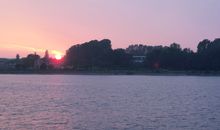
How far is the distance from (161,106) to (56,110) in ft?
33.8

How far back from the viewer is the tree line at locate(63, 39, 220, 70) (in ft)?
557

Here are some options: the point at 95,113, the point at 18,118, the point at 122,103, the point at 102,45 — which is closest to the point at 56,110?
the point at 95,113

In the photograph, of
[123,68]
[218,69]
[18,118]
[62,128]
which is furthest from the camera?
[123,68]

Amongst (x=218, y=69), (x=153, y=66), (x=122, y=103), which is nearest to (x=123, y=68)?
(x=153, y=66)

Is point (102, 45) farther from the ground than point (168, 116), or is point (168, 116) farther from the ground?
point (102, 45)

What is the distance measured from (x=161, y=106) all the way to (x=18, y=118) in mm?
15904

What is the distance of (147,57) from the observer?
595 feet

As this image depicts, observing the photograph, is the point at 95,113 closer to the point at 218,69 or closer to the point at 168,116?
the point at 168,116

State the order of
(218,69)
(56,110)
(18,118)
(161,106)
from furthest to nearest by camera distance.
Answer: (218,69), (161,106), (56,110), (18,118)

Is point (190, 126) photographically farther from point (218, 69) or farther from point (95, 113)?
point (218, 69)

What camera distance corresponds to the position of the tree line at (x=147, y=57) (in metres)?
170

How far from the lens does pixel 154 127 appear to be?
114ft

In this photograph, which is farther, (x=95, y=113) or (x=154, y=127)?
(x=95, y=113)

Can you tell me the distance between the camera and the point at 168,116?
4103cm
